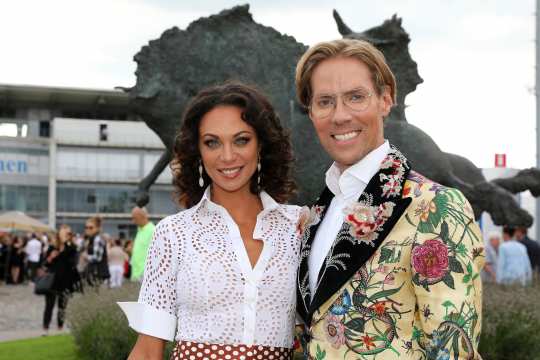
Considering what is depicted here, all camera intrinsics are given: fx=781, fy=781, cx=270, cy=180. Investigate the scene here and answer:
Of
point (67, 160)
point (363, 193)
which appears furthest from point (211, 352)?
point (67, 160)

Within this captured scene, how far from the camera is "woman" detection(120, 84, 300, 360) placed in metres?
2.22

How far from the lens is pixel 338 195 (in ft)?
6.86

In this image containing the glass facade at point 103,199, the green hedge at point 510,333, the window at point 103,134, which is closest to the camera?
the green hedge at point 510,333

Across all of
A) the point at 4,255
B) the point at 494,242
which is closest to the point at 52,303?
the point at 494,242

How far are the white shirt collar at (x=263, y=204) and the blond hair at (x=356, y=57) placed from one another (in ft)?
1.63

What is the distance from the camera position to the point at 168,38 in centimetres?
778

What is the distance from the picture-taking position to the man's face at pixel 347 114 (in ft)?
6.45

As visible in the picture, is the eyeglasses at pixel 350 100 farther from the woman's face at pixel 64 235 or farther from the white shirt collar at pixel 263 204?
the woman's face at pixel 64 235

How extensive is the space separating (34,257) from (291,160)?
18.7 meters

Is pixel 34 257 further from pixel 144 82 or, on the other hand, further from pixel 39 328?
pixel 144 82

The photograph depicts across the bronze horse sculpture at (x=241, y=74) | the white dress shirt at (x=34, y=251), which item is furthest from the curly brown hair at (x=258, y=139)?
the white dress shirt at (x=34, y=251)

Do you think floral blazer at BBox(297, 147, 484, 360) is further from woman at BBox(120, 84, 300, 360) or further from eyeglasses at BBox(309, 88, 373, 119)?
woman at BBox(120, 84, 300, 360)

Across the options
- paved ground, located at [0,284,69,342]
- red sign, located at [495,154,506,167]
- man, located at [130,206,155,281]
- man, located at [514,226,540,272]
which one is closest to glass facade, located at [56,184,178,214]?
red sign, located at [495,154,506,167]

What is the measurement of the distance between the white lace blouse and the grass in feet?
17.1
